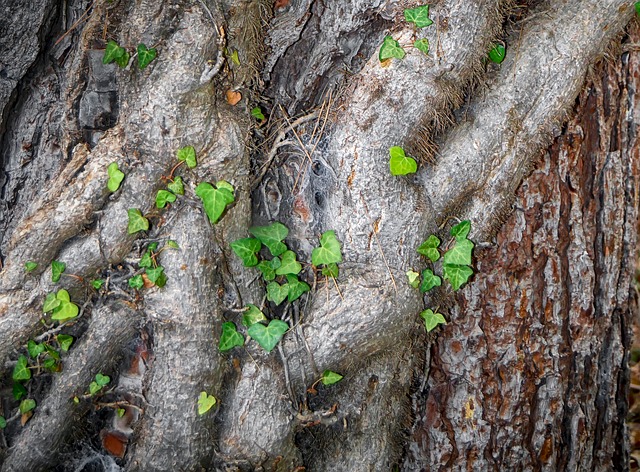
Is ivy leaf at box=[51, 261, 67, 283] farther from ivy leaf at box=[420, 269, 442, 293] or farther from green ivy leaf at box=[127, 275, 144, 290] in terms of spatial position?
ivy leaf at box=[420, 269, 442, 293]

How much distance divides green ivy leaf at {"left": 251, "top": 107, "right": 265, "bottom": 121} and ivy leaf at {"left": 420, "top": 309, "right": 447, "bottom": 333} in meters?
0.75

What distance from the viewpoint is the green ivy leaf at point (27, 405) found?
1665 mm

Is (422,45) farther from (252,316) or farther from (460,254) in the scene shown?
(252,316)

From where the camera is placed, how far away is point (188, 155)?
1540 mm

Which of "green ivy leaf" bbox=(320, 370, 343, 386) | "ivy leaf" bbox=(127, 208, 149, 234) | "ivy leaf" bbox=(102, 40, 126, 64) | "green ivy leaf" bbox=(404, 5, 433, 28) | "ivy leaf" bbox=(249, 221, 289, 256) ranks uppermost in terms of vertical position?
"ivy leaf" bbox=(102, 40, 126, 64)

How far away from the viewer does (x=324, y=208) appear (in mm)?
1652

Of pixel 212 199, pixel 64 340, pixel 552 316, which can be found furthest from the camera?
pixel 552 316

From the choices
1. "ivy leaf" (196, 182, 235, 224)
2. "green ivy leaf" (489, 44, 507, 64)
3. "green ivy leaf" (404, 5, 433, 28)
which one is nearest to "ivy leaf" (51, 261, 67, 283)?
"ivy leaf" (196, 182, 235, 224)

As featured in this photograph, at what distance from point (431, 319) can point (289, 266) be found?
0.44 meters

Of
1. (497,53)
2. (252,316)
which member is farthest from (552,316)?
(252,316)

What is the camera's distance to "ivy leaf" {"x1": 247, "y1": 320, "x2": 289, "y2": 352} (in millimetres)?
1562

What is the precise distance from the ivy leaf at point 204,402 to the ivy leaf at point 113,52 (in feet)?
3.14

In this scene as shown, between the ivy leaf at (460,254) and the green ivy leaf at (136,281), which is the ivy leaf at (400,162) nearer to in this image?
the ivy leaf at (460,254)

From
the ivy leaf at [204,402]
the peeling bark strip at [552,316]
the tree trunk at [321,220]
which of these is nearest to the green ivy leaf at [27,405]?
the tree trunk at [321,220]
